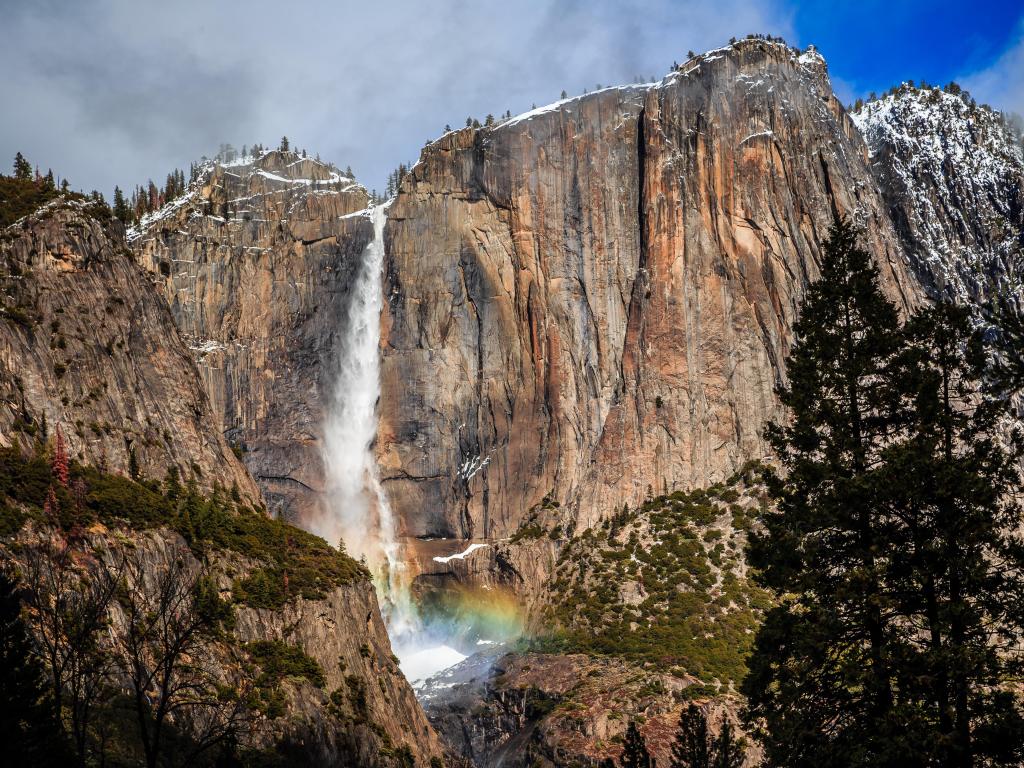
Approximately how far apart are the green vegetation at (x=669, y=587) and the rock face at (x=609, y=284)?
435cm

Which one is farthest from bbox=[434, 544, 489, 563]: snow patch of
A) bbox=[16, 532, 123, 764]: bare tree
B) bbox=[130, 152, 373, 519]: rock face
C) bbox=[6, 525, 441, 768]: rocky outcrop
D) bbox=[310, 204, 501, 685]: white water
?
bbox=[16, 532, 123, 764]: bare tree

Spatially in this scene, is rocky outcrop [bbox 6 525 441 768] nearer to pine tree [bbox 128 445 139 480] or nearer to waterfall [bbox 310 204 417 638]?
pine tree [bbox 128 445 139 480]

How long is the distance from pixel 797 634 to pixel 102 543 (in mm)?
39217

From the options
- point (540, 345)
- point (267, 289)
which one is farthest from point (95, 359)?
point (267, 289)

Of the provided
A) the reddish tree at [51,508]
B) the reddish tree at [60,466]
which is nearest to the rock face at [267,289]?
the reddish tree at [60,466]

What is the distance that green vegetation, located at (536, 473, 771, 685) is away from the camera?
327 feet

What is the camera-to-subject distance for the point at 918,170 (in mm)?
152500

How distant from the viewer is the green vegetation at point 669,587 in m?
99.8

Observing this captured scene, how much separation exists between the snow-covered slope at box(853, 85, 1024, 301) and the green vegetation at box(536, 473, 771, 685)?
46.9 m

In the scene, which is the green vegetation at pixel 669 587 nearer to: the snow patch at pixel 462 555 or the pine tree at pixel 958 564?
the snow patch at pixel 462 555

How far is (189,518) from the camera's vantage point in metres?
70.5

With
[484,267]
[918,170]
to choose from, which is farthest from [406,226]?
[918,170]

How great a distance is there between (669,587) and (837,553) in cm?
7567

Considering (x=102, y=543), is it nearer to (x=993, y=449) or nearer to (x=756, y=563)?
(x=756, y=563)
